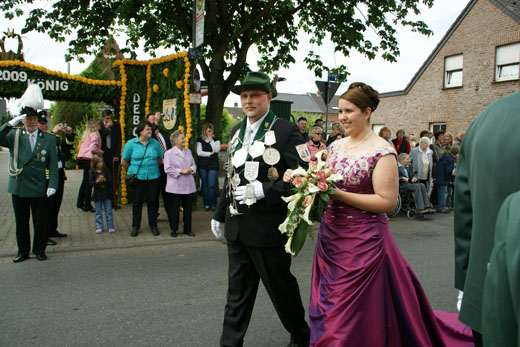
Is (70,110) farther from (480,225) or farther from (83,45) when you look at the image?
(480,225)

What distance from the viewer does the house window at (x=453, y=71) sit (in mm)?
21877

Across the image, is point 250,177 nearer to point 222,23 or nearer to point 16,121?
point 16,121

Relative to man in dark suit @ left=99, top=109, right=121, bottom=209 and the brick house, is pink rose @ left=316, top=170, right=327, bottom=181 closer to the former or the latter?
man in dark suit @ left=99, top=109, right=121, bottom=209

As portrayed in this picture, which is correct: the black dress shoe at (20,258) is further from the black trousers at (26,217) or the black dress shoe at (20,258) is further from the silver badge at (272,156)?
the silver badge at (272,156)

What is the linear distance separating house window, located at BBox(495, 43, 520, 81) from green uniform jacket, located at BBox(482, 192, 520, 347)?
21476mm

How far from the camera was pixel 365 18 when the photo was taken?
11156 millimetres

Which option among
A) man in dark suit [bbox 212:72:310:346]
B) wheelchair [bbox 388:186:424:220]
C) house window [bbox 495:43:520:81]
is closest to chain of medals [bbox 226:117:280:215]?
man in dark suit [bbox 212:72:310:346]

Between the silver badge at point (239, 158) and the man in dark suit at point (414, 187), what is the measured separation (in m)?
7.49

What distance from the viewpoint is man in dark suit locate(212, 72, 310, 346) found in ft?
10.2

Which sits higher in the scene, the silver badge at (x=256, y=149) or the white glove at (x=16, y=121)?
the white glove at (x=16, y=121)

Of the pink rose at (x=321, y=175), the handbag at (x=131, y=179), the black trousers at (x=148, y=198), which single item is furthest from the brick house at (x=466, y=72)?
the pink rose at (x=321, y=175)

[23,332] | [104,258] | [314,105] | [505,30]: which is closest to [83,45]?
[104,258]

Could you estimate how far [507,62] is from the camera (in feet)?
63.6

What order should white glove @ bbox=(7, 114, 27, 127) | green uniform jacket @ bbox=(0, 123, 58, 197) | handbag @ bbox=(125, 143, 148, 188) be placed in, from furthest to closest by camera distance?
handbag @ bbox=(125, 143, 148, 188) → green uniform jacket @ bbox=(0, 123, 58, 197) → white glove @ bbox=(7, 114, 27, 127)
